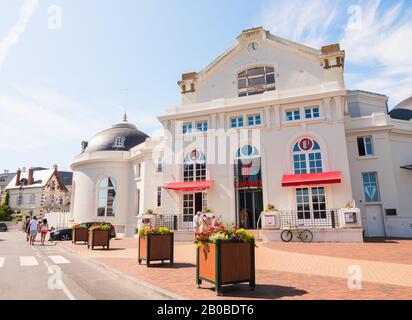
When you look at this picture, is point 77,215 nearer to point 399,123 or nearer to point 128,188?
point 128,188

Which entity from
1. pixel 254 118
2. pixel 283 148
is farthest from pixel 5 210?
pixel 283 148

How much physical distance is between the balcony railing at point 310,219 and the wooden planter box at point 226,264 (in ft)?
39.3

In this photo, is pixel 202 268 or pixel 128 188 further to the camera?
pixel 128 188

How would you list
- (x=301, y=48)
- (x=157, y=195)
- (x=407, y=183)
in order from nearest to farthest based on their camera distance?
(x=407, y=183) → (x=301, y=48) → (x=157, y=195)

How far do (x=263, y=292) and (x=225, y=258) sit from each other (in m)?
1.07

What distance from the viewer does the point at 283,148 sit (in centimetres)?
2020

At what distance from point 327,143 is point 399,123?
7.23 meters

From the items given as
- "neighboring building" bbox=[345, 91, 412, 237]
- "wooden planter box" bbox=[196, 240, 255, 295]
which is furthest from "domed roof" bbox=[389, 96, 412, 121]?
"wooden planter box" bbox=[196, 240, 255, 295]

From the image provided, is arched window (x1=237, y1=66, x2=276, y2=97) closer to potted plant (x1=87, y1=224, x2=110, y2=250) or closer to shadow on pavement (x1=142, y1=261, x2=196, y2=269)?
potted plant (x1=87, y1=224, x2=110, y2=250)

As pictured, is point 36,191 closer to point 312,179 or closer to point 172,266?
point 312,179

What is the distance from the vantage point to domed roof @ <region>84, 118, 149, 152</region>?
111 feet
